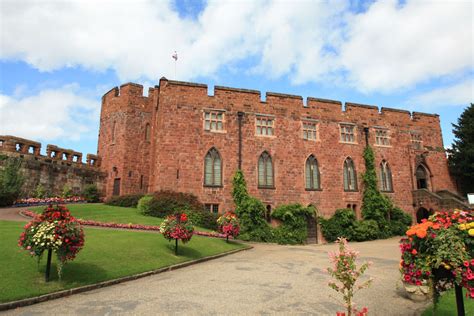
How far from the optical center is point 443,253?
4926 mm

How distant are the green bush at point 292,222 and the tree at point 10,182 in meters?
18.1

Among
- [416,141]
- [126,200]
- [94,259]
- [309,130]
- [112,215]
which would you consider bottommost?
[94,259]

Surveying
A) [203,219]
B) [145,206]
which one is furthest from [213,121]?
[145,206]

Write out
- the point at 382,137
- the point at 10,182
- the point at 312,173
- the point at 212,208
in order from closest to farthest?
the point at 10,182, the point at 212,208, the point at 312,173, the point at 382,137

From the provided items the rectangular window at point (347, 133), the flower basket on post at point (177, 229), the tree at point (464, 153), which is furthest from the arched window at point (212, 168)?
the tree at point (464, 153)

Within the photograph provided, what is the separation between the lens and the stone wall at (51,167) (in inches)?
986

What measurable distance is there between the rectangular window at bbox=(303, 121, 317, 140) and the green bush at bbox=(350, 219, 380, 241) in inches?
305

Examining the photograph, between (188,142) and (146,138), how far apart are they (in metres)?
6.82

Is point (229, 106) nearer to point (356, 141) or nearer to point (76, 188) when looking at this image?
point (356, 141)

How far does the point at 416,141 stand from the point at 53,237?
103ft

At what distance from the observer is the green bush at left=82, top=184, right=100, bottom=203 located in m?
27.6

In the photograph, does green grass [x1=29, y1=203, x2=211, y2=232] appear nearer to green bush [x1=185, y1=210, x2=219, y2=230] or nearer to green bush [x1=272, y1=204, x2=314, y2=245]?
green bush [x1=185, y1=210, x2=219, y2=230]

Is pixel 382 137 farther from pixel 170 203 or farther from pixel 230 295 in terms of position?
pixel 230 295

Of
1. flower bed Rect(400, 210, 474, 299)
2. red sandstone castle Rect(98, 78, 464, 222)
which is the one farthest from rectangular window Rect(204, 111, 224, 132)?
flower bed Rect(400, 210, 474, 299)
